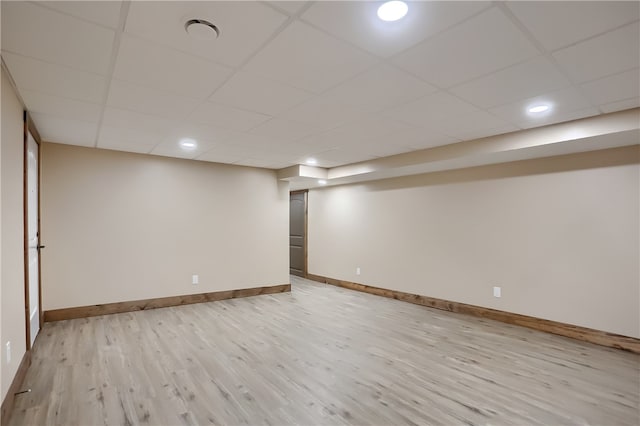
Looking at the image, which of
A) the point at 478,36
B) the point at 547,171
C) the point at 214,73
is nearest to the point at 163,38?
the point at 214,73

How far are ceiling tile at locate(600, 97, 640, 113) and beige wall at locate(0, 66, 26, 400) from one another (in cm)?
448

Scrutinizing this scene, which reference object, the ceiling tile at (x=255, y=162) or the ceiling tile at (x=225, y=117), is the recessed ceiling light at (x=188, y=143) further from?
the ceiling tile at (x=255, y=162)

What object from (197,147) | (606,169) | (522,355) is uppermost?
(197,147)

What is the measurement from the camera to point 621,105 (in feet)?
8.80

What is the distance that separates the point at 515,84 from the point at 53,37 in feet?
9.45

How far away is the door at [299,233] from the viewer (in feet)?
25.0

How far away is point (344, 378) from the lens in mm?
2691

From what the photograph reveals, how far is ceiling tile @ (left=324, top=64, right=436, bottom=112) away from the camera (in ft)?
7.14

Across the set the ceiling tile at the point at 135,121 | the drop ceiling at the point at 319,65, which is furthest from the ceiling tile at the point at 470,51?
the ceiling tile at the point at 135,121

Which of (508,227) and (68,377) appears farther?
(508,227)

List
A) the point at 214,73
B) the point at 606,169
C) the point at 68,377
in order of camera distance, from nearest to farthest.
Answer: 1. the point at 214,73
2. the point at 68,377
3. the point at 606,169

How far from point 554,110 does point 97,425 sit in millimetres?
4176

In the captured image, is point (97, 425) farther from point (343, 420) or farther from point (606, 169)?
point (606, 169)

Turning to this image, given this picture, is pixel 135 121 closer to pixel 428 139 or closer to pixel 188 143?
pixel 188 143
